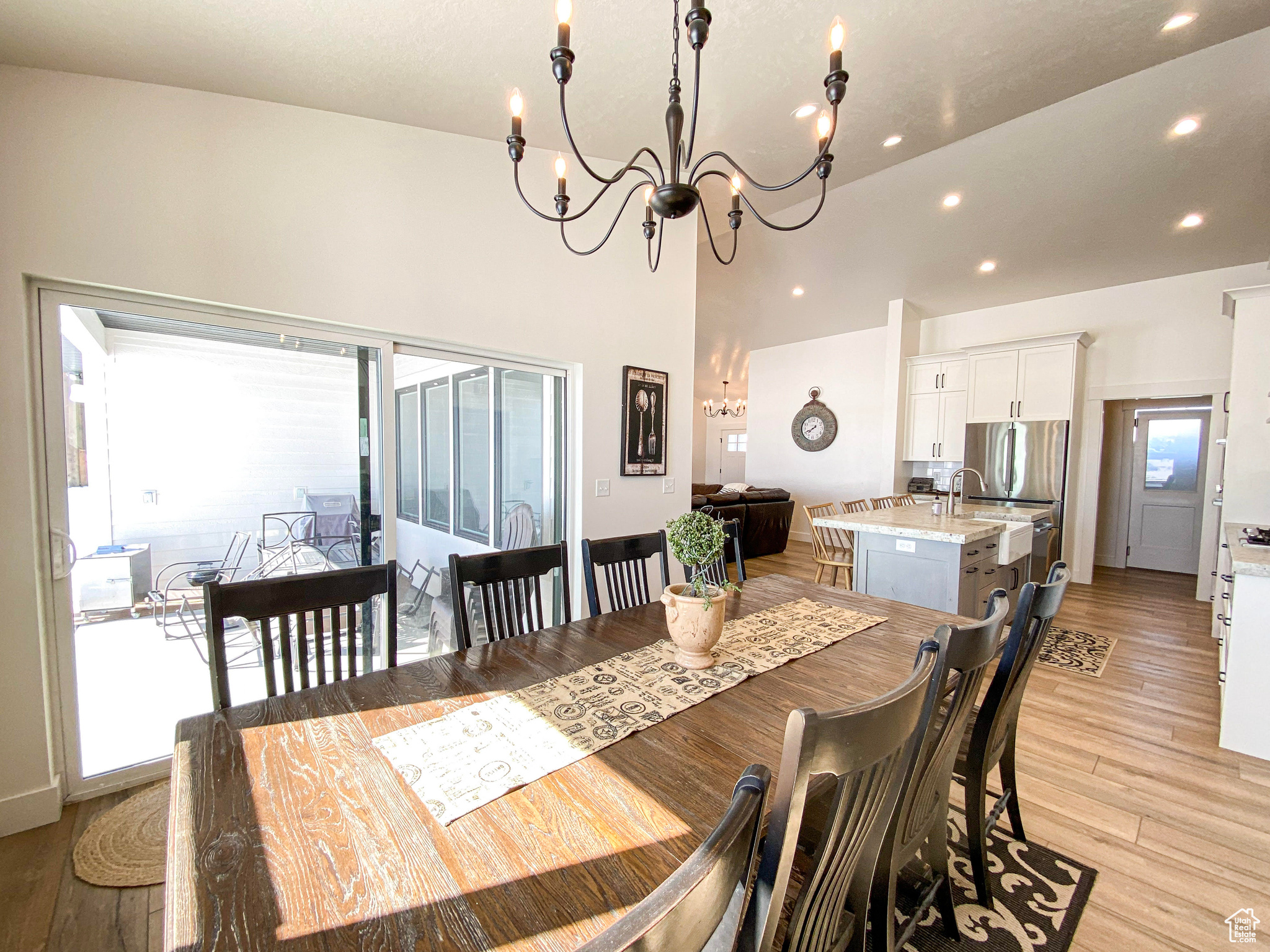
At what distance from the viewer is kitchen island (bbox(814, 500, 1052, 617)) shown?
285 centimetres

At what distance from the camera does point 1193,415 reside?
5570 mm

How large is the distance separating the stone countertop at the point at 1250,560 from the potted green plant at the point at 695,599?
2581 mm

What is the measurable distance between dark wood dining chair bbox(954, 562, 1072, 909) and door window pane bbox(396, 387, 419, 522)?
2612mm

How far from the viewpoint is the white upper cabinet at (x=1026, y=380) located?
5.14 metres

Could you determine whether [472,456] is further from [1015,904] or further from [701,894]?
[1015,904]

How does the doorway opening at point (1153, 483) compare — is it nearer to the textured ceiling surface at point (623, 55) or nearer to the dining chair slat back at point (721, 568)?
the textured ceiling surface at point (623, 55)

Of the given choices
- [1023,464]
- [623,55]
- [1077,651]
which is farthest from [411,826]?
[1023,464]

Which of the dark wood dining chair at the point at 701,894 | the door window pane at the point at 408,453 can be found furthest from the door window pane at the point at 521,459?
the dark wood dining chair at the point at 701,894

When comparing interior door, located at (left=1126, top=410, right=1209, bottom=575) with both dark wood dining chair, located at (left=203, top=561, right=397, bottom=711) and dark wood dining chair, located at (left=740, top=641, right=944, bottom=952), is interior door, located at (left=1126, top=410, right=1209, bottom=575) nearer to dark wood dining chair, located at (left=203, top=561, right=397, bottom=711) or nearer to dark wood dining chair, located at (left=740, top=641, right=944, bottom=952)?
dark wood dining chair, located at (left=740, top=641, right=944, bottom=952)

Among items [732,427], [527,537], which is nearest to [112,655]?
[527,537]

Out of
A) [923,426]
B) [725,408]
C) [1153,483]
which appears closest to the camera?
[1153,483]

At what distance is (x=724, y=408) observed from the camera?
32.0 ft

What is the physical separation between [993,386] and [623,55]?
17.7 feet

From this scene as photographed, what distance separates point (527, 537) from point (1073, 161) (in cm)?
491
